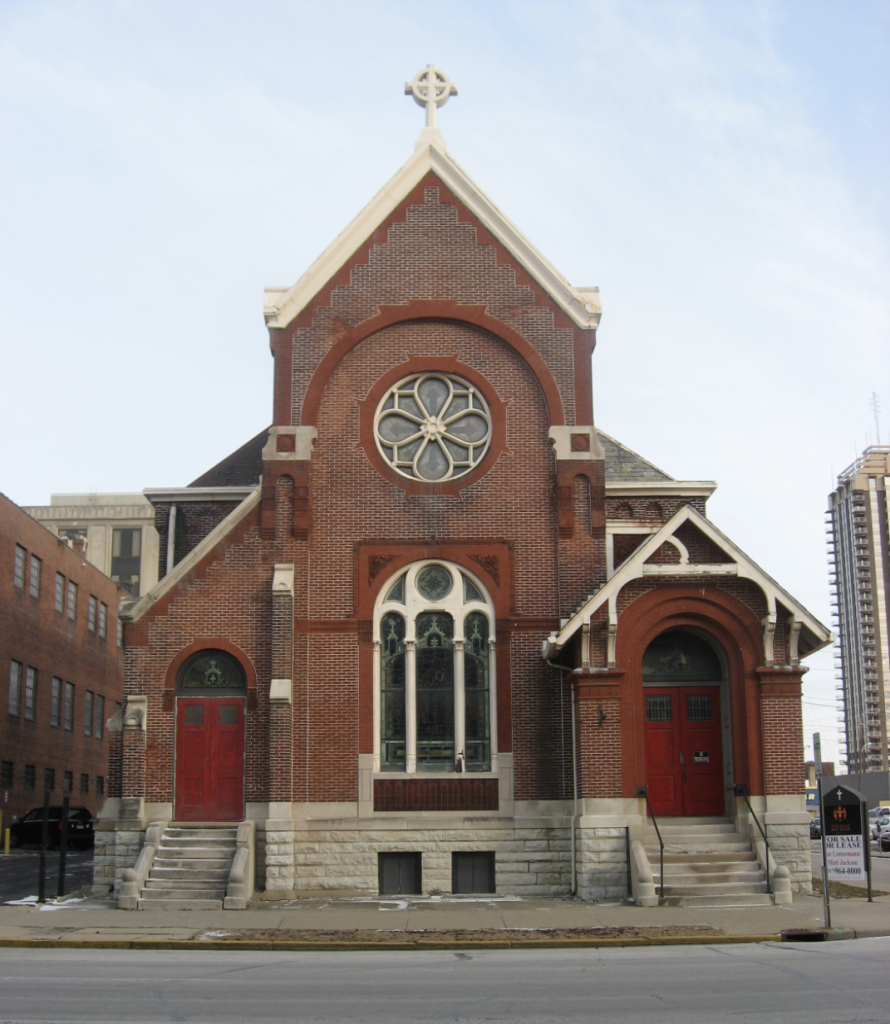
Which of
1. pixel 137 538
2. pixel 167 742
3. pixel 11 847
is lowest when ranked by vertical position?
pixel 11 847

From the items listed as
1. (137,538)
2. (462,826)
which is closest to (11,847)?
(462,826)

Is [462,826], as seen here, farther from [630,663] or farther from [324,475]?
[324,475]

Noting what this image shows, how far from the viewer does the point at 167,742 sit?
72.1 feet

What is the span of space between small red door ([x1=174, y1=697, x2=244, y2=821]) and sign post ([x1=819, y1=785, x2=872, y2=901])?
9.89 m

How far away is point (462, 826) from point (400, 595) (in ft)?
13.8

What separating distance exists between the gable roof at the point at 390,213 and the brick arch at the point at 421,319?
3.45 feet

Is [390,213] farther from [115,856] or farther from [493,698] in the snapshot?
[115,856]

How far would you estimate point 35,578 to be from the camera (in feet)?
161

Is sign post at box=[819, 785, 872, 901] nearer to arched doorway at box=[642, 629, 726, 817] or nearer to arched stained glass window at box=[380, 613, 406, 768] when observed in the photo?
arched doorway at box=[642, 629, 726, 817]

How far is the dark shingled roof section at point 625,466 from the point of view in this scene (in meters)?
25.0

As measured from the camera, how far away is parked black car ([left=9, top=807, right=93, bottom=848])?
129 ft

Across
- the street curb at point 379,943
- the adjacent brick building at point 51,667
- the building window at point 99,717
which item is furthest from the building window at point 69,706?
the street curb at point 379,943

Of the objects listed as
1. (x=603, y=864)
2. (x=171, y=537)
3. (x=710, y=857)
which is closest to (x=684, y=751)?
(x=710, y=857)

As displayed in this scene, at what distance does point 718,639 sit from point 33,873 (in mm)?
17523
